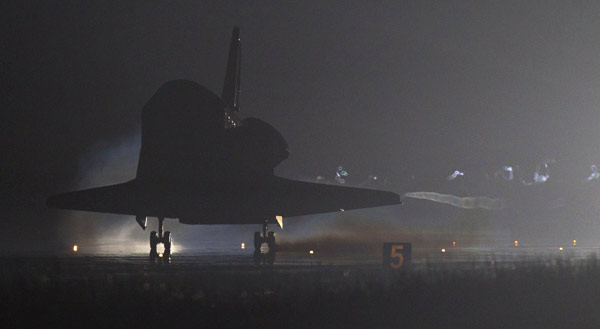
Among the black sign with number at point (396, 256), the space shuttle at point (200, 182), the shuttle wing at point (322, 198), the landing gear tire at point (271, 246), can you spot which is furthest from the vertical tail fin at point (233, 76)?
the black sign with number at point (396, 256)

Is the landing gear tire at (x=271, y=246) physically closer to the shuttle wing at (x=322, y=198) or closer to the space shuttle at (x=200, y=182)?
the space shuttle at (x=200, y=182)

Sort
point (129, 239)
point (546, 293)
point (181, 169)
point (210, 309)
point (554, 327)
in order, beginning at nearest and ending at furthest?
point (554, 327)
point (210, 309)
point (546, 293)
point (181, 169)
point (129, 239)

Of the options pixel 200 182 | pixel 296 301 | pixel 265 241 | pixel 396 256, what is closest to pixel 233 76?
pixel 265 241

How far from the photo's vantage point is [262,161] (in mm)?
27281

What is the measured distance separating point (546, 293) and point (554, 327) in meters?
4.81

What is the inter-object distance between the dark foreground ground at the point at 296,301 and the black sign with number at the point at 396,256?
2596 mm

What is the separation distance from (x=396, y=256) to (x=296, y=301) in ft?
29.9

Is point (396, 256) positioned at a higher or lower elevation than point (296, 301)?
higher

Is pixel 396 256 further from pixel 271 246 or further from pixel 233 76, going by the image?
pixel 233 76

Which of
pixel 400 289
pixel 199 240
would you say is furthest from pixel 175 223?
pixel 400 289

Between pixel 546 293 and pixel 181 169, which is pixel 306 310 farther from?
pixel 181 169

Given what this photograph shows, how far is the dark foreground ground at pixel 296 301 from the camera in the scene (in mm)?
11031

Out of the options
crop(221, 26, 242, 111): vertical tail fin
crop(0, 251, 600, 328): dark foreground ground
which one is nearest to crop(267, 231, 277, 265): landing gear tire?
crop(0, 251, 600, 328): dark foreground ground

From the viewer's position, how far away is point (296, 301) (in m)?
13.1
